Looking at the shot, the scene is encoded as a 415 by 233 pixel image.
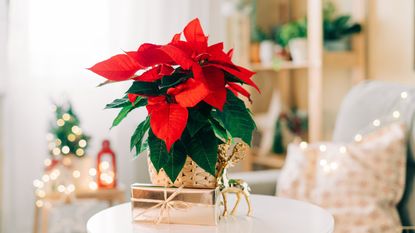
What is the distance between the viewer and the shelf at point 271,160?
10.4ft

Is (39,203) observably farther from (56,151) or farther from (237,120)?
(237,120)

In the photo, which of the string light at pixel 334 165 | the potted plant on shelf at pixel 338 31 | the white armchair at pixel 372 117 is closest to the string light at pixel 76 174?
the white armchair at pixel 372 117

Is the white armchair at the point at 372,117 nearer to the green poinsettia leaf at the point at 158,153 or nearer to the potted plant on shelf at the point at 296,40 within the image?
the potted plant on shelf at the point at 296,40

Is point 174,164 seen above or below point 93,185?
above

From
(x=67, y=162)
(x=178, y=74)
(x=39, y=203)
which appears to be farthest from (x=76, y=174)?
(x=178, y=74)

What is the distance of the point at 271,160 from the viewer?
3.23 metres

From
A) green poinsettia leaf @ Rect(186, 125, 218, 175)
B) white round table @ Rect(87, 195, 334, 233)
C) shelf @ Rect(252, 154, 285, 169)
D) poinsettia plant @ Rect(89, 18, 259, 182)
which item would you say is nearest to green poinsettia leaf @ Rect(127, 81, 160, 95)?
poinsettia plant @ Rect(89, 18, 259, 182)

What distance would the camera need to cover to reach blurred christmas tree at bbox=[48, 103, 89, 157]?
7.70ft

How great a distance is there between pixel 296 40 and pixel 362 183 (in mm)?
1249

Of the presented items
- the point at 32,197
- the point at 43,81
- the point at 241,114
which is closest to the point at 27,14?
the point at 43,81

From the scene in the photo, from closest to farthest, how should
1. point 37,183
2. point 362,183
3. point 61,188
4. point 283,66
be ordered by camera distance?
point 362,183, point 61,188, point 37,183, point 283,66

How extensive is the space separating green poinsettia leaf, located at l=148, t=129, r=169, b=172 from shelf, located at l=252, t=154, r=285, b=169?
2.06 meters

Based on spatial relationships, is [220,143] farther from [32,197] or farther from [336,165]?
[32,197]

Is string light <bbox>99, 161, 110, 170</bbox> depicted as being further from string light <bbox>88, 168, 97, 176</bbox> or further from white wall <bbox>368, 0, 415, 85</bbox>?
white wall <bbox>368, 0, 415, 85</bbox>
